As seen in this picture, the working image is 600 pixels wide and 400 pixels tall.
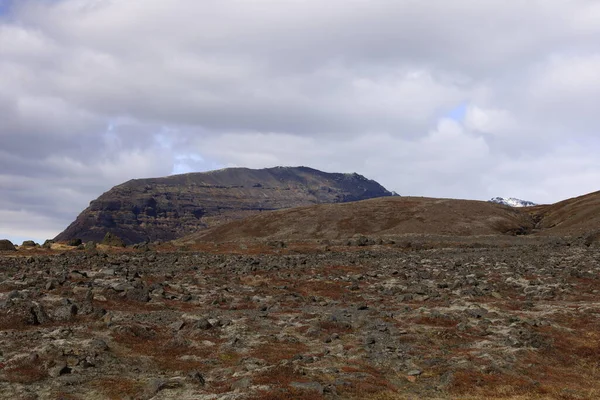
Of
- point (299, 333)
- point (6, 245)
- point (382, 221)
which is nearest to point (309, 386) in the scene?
point (299, 333)

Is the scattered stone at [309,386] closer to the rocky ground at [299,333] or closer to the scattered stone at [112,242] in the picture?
the rocky ground at [299,333]

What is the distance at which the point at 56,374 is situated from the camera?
77.9 feet

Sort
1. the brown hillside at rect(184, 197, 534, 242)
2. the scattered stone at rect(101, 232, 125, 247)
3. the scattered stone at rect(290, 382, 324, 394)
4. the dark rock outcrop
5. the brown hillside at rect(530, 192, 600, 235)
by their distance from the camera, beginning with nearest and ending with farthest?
the scattered stone at rect(290, 382, 324, 394), the dark rock outcrop, the scattered stone at rect(101, 232, 125, 247), the brown hillside at rect(530, 192, 600, 235), the brown hillside at rect(184, 197, 534, 242)

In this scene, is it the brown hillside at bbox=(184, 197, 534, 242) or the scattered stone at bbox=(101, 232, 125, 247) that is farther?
the brown hillside at bbox=(184, 197, 534, 242)

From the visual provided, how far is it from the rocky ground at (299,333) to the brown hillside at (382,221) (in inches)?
2586

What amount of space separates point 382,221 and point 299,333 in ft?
349

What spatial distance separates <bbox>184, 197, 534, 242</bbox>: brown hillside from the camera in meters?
124

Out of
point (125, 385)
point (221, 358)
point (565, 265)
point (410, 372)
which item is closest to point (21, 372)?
point (125, 385)

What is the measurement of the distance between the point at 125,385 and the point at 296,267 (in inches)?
1578

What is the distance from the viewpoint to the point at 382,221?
137875mm

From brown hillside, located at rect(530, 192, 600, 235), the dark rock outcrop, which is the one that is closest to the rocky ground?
the dark rock outcrop

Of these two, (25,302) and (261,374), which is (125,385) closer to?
(261,374)

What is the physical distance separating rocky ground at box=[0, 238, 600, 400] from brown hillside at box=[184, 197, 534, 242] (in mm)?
65679

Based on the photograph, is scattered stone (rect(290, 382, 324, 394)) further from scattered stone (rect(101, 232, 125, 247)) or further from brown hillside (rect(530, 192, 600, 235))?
brown hillside (rect(530, 192, 600, 235))
